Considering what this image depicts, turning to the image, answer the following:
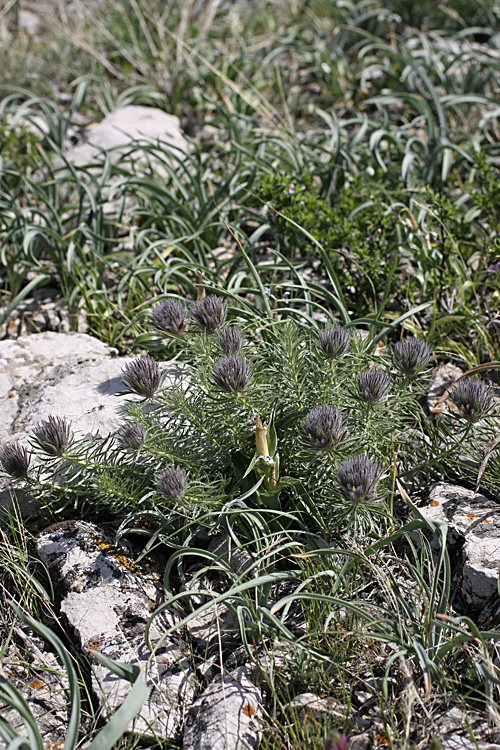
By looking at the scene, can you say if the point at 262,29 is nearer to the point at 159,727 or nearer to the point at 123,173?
the point at 123,173

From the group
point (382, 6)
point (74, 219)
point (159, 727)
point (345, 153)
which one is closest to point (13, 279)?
point (74, 219)

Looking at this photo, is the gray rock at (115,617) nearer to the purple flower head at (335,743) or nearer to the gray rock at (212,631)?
the gray rock at (212,631)

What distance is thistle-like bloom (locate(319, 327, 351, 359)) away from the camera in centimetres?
199

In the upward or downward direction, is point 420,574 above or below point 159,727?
above

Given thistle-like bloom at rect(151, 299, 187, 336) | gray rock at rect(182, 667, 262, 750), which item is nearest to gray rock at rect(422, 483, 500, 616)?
gray rock at rect(182, 667, 262, 750)

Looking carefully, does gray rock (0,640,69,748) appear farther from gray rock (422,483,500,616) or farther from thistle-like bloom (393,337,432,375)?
thistle-like bloom (393,337,432,375)

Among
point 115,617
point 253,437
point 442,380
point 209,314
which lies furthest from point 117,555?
point 442,380

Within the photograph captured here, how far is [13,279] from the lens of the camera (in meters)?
3.48

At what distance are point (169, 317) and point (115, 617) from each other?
997mm

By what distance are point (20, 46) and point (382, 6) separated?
3.48m

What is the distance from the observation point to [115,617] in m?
1.94

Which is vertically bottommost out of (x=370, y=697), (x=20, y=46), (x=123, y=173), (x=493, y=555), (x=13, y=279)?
(x=370, y=697)

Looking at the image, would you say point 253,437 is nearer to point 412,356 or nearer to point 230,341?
point 230,341

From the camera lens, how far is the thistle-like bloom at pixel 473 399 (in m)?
1.94
